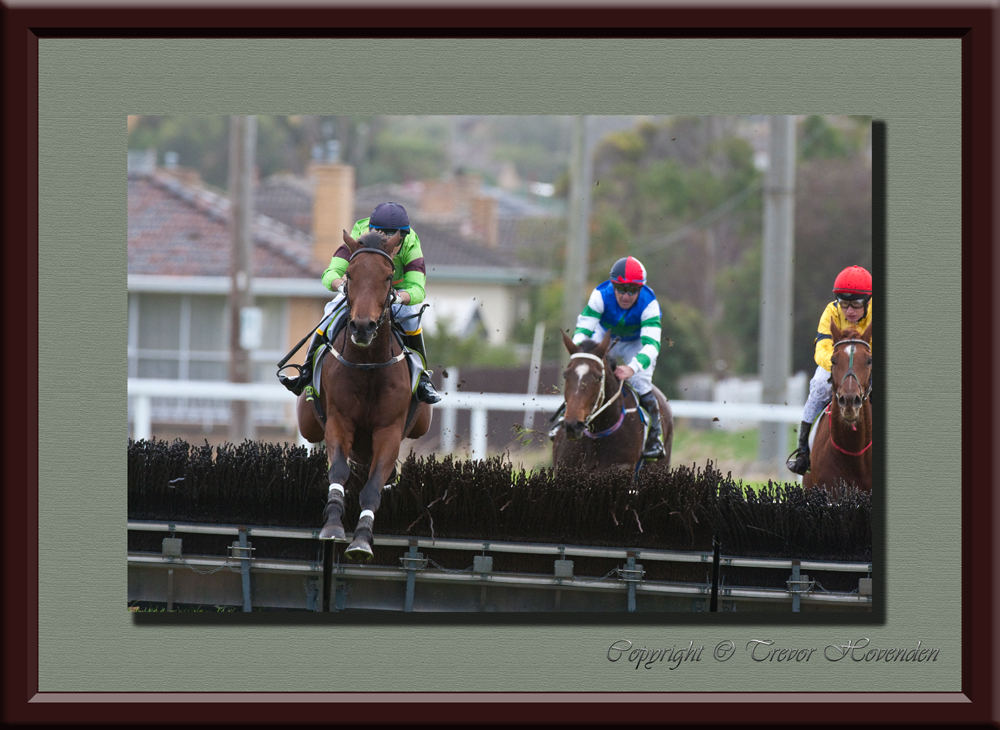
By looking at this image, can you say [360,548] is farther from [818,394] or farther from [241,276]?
[241,276]

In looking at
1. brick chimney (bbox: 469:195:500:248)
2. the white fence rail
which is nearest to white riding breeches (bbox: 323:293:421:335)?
the white fence rail

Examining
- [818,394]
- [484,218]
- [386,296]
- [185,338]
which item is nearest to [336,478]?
[386,296]

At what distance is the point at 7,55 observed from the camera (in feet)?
17.6

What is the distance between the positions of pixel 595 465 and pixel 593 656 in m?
2.06

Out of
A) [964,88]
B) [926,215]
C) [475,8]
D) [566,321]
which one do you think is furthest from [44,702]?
[566,321]

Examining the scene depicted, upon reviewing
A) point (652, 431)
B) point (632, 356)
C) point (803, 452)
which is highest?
point (632, 356)

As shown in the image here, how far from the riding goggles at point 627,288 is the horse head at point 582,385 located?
0.52 m

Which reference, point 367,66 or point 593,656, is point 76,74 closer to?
point 367,66

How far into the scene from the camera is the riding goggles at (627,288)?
7488 millimetres

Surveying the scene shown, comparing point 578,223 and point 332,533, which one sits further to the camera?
point 578,223

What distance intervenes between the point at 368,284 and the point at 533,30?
1378mm

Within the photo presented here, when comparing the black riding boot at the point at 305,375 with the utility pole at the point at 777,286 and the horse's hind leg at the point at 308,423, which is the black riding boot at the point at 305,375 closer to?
the horse's hind leg at the point at 308,423

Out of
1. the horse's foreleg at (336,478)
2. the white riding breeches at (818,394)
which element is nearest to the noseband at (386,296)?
the horse's foreleg at (336,478)

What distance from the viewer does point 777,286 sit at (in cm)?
1205
